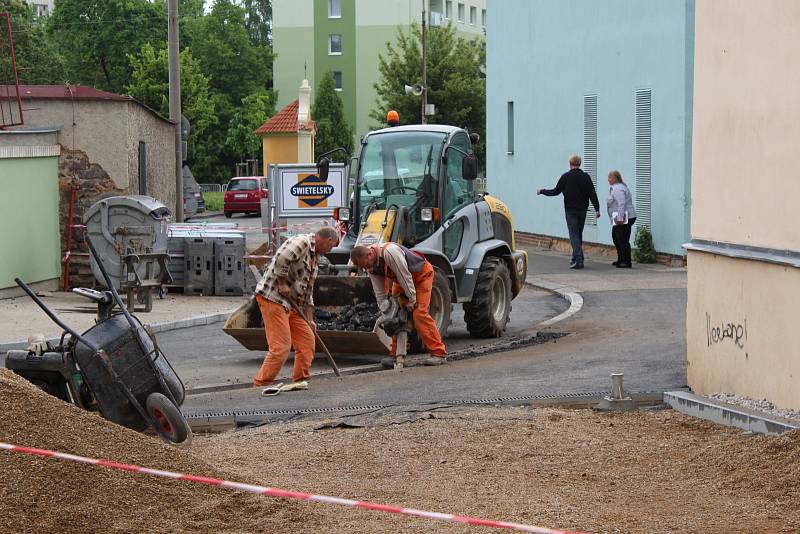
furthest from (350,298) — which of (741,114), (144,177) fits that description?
(144,177)

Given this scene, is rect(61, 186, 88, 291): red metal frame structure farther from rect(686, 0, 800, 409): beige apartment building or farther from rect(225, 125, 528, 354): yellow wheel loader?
rect(686, 0, 800, 409): beige apartment building

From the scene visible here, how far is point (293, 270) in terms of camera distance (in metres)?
12.6

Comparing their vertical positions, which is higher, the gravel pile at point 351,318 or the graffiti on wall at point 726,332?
the graffiti on wall at point 726,332

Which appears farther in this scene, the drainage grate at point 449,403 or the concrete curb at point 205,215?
the concrete curb at point 205,215

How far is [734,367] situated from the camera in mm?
10531

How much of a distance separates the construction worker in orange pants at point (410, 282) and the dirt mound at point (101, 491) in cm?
541

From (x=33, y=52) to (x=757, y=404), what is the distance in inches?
2774

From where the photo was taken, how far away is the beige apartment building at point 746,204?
9.60 meters

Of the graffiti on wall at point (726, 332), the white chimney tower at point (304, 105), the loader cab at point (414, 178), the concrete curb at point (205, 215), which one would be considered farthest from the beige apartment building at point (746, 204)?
the concrete curb at point (205, 215)

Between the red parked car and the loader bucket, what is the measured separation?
42895mm

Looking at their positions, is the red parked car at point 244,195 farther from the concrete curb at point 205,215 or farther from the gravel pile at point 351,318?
the gravel pile at point 351,318

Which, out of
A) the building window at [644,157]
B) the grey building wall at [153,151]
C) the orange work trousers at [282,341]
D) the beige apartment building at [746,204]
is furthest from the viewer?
the building window at [644,157]

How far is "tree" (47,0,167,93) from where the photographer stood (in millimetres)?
82000

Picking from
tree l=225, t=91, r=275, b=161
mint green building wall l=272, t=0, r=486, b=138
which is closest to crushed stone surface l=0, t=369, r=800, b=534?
tree l=225, t=91, r=275, b=161
